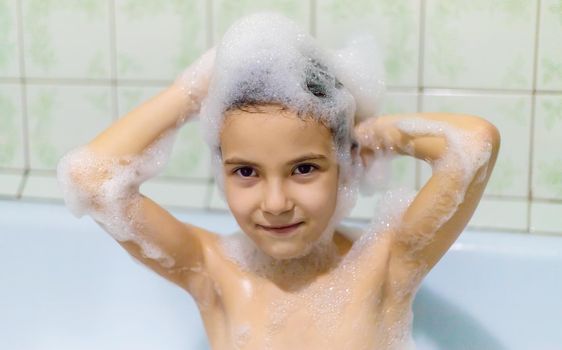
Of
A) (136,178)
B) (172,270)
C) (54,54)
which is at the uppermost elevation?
(54,54)

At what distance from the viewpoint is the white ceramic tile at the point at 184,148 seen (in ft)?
4.83

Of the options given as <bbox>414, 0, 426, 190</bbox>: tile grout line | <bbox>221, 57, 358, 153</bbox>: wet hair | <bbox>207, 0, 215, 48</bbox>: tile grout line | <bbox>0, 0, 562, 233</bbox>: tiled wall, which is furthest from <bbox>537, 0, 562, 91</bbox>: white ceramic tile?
<bbox>207, 0, 215, 48</bbox>: tile grout line

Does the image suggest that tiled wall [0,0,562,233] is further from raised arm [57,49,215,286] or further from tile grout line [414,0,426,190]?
raised arm [57,49,215,286]

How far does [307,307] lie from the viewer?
1.08 m

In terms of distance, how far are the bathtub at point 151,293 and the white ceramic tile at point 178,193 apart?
29 millimetres

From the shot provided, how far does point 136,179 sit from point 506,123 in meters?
0.66

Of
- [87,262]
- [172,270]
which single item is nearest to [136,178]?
[172,270]

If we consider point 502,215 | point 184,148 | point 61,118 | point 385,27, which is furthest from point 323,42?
point 61,118

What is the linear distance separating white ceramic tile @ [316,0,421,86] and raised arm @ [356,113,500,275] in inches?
12.5

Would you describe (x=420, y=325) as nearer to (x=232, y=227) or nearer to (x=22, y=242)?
(x=232, y=227)

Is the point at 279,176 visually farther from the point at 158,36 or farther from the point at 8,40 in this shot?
the point at 8,40

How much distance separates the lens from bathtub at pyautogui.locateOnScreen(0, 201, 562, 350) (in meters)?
1.32

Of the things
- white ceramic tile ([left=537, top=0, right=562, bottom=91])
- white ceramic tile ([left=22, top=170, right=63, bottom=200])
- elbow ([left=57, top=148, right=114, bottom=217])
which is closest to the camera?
elbow ([left=57, top=148, right=114, bottom=217])

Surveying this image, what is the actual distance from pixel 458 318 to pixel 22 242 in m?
0.82
